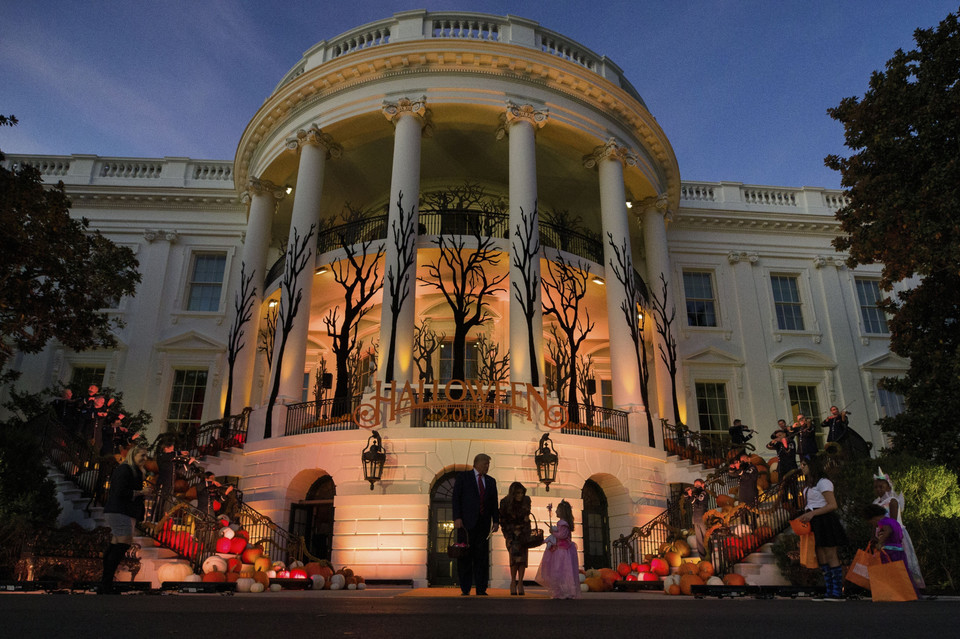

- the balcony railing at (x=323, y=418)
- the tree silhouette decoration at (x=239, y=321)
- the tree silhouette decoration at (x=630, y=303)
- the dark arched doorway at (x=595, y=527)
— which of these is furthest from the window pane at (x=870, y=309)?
the tree silhouette decoration at (x=239, y=321)

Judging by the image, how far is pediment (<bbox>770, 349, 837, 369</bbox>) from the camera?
893 inches

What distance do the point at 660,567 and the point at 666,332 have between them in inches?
369

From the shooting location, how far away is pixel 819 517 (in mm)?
7090

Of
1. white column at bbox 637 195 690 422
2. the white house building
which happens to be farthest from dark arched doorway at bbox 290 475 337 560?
white column at bbox 637 195 690 422

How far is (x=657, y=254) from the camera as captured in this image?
67.8ft

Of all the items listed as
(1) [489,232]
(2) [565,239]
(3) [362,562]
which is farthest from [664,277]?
(3) [362,562]

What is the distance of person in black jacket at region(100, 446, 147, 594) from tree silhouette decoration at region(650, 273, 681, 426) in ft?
47.8

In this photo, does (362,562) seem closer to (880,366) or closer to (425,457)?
(425,457)

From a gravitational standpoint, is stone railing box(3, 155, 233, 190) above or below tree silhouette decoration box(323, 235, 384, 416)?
above

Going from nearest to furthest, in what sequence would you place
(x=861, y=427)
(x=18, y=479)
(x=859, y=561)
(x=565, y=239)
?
(x=859, y=561), (x=18, y=479), (x=565, y=239), (x=861, y=427)

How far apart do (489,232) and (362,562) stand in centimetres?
874

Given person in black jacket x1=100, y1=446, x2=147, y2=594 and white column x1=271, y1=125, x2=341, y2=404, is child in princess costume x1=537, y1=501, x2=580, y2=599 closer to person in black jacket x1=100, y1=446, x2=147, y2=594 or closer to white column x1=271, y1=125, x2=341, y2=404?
person in black jacket x1=100, y1=446, x2=147, y2=594

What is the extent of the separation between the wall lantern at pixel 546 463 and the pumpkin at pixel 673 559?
2.63 meters

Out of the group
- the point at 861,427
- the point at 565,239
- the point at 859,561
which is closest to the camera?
the point at 859,561
